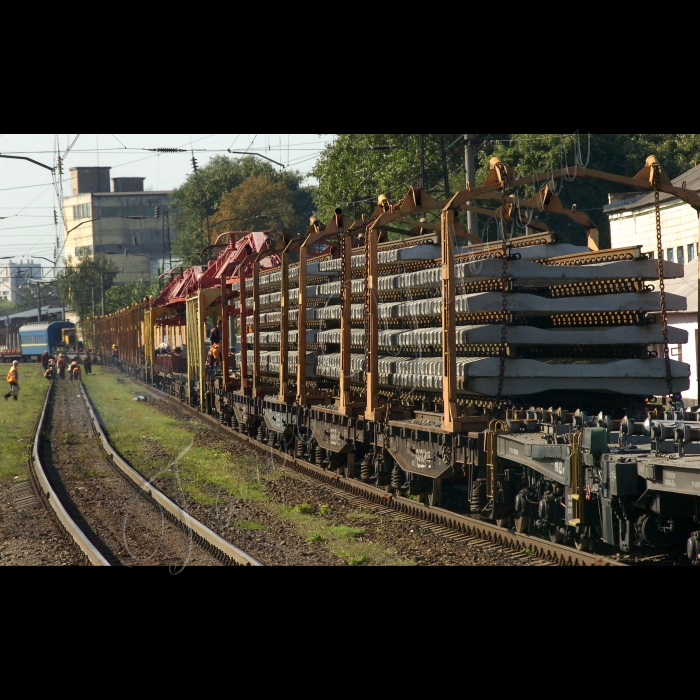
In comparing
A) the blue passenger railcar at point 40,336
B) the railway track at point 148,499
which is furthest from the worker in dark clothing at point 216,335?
the blue passenger railcar at point 40,336

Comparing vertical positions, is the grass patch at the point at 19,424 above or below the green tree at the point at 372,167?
below

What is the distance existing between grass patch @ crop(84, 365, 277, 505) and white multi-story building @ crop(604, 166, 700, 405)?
32.3 feet

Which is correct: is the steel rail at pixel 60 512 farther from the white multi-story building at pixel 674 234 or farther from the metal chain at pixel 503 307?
the white multi-story building at pixel 674 234

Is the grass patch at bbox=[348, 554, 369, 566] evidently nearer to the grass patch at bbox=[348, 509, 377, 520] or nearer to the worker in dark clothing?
the grass patch at bbox=[348, 509, 377, 520]

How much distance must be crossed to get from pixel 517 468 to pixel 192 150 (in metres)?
9.37

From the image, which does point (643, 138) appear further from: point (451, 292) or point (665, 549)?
point (665, 549)

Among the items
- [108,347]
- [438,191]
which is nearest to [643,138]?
[438,191]

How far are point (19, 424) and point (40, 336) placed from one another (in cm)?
3728

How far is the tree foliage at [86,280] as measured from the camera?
62691mm

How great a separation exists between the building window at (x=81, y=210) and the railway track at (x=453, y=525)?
57.1m

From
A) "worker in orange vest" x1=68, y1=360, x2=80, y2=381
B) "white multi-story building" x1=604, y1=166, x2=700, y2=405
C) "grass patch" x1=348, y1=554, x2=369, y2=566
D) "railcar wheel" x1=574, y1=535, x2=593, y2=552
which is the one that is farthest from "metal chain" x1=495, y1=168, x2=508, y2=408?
"worker in orange vest" x1=68, y1=360, x2=80, y2=381

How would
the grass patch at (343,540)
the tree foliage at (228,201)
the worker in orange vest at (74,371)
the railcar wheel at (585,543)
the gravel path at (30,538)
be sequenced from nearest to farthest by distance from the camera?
1. the railcar wheel at (585,543)
2. the grass patch at (343,540)
3. the gravel path at (30,538)
4. the tree foliage at (228,201)
5. the worker in orange vest at (74,371)

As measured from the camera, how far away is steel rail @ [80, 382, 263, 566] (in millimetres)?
11227

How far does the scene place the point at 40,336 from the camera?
65.9 m
